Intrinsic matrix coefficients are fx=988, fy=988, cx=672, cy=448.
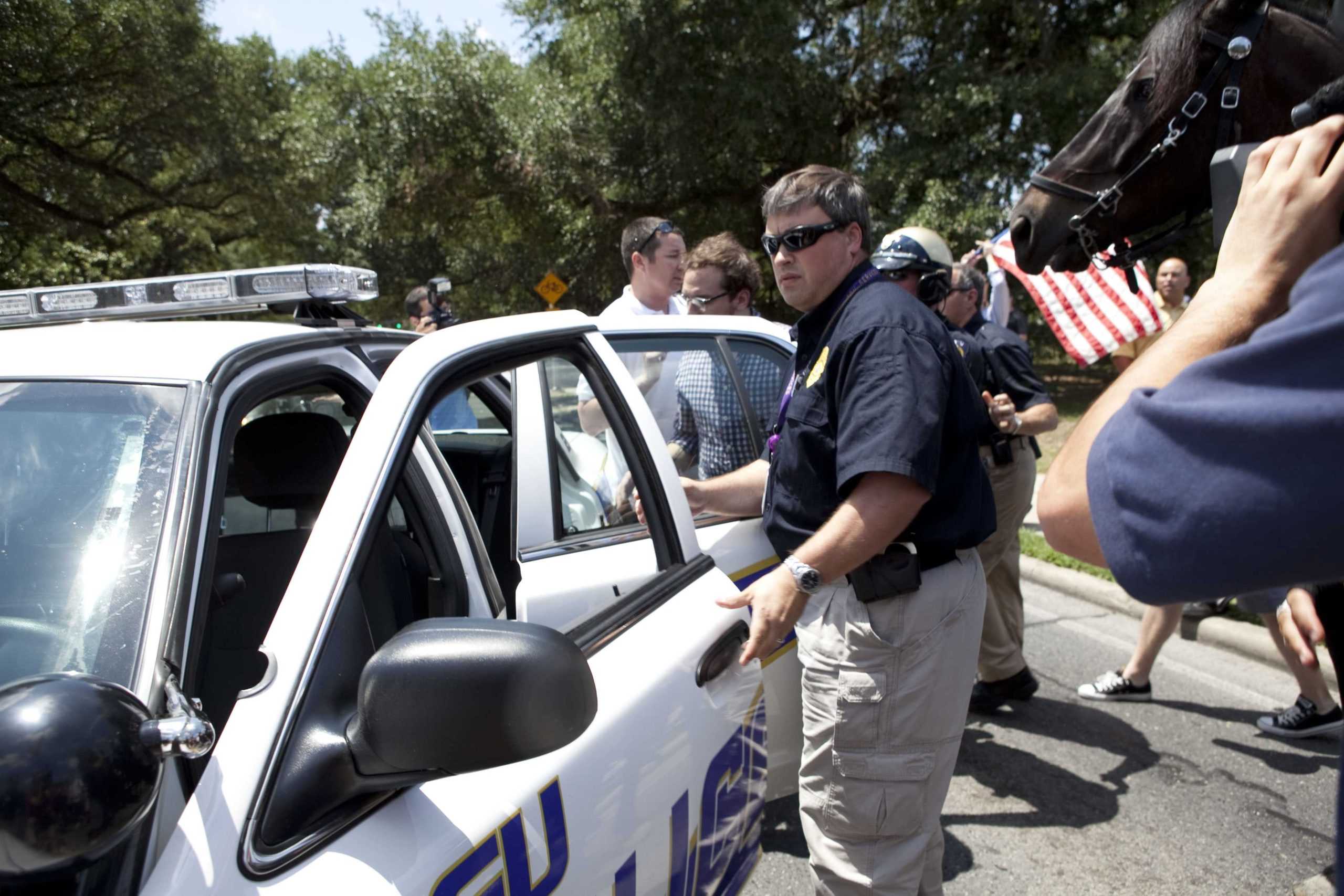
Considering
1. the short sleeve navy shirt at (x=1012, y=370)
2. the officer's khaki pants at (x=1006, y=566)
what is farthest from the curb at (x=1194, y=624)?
the short sleeve navy shirt at (x=1012, y=370)

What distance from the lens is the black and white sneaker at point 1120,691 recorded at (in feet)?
15.5

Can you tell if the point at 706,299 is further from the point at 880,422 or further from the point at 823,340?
the point at 880,422

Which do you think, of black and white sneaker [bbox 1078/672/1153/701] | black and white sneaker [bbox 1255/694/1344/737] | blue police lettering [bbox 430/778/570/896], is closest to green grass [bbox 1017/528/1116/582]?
black and white sneaker [bbox 1078/672/1153/701]

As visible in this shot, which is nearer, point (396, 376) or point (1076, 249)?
point (396, 376)

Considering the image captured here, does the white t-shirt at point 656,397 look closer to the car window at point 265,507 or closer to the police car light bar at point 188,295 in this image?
the car window at point 265,507

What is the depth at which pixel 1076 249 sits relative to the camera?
2.47 meters

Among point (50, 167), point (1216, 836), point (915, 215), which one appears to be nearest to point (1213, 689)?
point (1216, 836)

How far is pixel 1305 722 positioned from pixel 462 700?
430 centimetres

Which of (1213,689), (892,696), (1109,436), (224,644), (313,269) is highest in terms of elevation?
(313,269)

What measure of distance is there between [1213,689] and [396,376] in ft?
15.4

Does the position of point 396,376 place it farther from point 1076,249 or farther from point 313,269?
point 1076,249

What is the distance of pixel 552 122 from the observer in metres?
18.8

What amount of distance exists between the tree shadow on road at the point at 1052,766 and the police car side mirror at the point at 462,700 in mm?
2920

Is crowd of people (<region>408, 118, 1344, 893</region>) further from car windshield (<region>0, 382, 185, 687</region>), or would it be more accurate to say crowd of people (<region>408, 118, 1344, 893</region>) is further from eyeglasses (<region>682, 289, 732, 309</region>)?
car windshield (<region>0, 382, 185, 687</region>)
